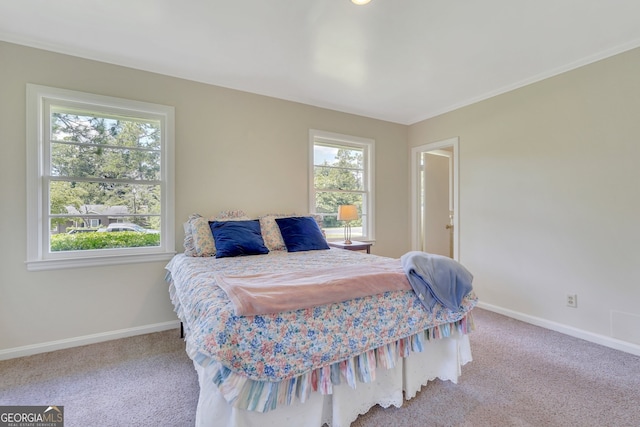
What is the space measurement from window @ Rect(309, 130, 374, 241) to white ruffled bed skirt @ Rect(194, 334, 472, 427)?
7.20 feet

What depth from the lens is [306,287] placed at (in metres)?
1.32

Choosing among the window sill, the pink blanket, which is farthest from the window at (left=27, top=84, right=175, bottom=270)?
the pink blanket

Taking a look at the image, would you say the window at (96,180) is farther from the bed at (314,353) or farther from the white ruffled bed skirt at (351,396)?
the white ruffled bed skirt at (351,396)

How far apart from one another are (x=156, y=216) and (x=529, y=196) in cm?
388

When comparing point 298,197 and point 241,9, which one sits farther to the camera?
point 298,197

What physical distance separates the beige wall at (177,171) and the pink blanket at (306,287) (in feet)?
5.51

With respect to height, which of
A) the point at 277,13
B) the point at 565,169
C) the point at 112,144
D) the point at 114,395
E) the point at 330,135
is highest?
the point at 277,13

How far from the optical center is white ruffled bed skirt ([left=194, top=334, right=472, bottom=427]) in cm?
116

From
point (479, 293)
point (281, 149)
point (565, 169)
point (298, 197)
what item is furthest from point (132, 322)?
point (565, 169)

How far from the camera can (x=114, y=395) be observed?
1752 millimetres

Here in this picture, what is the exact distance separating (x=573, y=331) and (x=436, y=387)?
179 cm

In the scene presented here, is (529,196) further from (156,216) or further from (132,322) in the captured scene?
(132,322)

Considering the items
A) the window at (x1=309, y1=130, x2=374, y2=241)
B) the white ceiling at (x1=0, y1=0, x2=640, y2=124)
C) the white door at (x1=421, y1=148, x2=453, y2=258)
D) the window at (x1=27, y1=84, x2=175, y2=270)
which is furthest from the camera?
the white door at (x1=421, y1=148, x2=453, y2=258)

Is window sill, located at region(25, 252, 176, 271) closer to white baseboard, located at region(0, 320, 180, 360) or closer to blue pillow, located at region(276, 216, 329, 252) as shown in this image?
white baseboard, located at region(0, 320, 180, 360)
